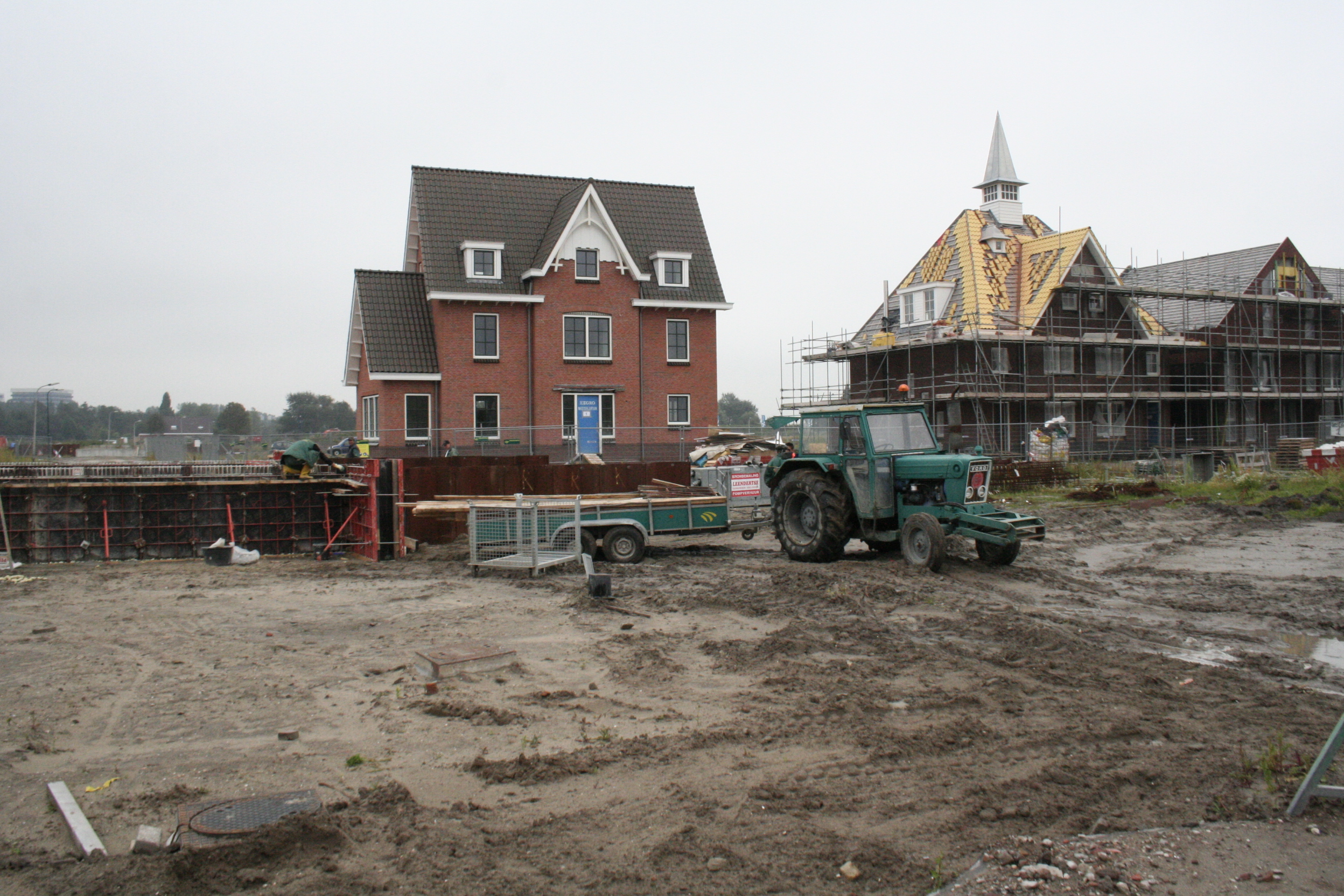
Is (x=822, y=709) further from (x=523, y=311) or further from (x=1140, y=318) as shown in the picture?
(x=1140, y=318)

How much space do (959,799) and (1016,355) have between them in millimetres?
35418

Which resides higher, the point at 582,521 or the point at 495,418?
the point at 495,418

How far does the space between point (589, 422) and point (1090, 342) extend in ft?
67.9

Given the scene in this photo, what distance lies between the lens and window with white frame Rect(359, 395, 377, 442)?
107ft

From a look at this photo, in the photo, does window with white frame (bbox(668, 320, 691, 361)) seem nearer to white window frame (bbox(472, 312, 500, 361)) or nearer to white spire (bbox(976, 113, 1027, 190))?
white window frame (bbox(472, 312, 500, 361))

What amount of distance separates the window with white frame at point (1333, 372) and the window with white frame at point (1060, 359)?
51.4 feet

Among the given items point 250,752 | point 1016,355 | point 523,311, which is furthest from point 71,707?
point 1016,355

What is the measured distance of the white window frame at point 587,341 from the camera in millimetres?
33156

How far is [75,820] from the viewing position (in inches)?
212

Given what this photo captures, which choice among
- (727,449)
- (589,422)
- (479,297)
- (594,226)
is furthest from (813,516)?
(594,226)

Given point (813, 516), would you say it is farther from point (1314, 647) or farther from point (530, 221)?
point (530, 221)

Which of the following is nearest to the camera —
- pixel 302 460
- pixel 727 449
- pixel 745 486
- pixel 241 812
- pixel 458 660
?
pixel 241 812

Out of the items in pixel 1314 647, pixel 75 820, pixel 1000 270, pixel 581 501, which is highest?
pixel 1000 270

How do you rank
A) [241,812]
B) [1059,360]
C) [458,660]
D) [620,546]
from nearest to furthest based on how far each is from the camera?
[241,812] < [458,660] < [620,546] < [1059,360]
